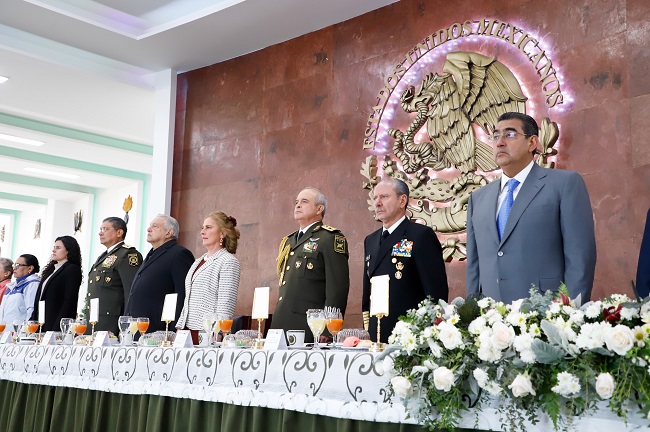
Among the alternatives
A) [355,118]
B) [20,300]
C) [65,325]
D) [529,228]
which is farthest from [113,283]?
[529,228]

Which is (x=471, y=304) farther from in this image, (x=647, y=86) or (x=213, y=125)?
(x=213, y=125)

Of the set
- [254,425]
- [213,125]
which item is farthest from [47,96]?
[254,425]

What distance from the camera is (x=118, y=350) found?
2572mm

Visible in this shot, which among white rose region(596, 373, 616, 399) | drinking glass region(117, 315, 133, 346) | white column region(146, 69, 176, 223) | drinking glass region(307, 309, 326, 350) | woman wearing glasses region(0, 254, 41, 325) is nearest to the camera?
white rose region(596, 373, 616, 399)

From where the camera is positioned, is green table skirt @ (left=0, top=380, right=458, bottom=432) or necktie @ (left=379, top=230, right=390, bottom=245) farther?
necktie @ (left=379, top=230, right=390, bottom=245)

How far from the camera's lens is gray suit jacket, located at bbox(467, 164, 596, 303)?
238 cm

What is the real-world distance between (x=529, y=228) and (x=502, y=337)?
3.68 ft

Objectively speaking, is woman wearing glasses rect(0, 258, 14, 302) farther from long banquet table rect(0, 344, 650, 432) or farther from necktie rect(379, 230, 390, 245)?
necktie rect(379, 230, 390, 245)

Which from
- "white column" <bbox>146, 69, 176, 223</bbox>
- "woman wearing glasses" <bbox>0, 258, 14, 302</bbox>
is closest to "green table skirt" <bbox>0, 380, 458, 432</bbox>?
"white column" <bbox>146, 69, 176, 223</bbox>

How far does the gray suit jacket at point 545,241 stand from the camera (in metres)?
2.38

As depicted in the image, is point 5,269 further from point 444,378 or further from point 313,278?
point 444,378

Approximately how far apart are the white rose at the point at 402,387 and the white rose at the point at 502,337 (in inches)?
8.6

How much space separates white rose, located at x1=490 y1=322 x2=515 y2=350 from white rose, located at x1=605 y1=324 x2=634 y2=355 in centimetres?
18

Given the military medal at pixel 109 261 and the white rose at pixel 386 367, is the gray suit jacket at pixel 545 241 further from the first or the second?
the military medal at pixel 109 261
